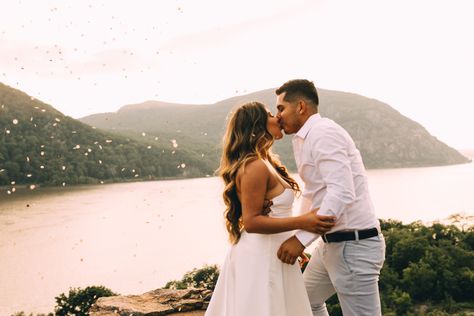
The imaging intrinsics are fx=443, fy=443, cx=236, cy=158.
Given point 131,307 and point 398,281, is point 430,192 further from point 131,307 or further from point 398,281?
point 131,307

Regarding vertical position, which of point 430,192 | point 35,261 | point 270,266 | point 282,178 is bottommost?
point 430,192

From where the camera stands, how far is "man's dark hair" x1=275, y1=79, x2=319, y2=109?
Answer: 11.3 feet

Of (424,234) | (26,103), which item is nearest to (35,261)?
(424,234)

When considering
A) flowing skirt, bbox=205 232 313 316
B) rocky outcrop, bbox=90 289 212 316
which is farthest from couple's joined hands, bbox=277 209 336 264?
rocky outcrop, bbox=90 289 212 316

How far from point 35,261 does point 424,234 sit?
48794 mm

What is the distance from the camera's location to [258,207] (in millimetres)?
3232

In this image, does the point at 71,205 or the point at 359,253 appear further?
the point at 71,205

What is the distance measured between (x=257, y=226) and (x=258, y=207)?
0.14 m

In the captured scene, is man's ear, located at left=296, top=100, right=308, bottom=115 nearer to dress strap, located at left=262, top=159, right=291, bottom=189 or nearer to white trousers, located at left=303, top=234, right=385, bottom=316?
dress strap, located at left=262, top=159, right=291, bottom=189

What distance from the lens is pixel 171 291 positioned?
780cm

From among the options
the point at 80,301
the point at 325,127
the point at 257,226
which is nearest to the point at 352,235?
the point at 257,226

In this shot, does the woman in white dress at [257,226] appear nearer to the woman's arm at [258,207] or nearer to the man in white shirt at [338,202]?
the woman's arm at [258,207]

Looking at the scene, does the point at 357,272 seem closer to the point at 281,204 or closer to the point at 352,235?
the point at 352,235

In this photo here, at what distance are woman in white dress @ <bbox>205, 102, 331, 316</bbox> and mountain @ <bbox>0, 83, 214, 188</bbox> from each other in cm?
9682
